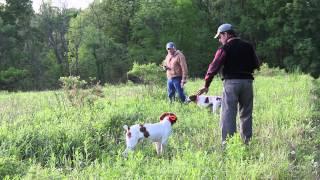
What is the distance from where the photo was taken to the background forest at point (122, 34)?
173ft

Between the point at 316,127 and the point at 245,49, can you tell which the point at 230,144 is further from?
the point at 316,127

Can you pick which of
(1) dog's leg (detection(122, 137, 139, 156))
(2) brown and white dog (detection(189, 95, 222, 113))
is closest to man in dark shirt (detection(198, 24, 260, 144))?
(1) dog's leg (detection(122, 137, 139, 156))

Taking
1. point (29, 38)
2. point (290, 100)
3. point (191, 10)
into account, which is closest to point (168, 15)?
point (191, 10)

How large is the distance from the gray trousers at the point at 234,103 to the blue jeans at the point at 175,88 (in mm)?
4825

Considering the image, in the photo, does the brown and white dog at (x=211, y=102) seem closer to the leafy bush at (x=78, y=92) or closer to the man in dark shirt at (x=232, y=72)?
the leafy bush at (x=78, y=92)

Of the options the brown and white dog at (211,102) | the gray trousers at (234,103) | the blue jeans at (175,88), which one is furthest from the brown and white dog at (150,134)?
the blue jeans at (175,88)

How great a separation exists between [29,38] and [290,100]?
1819 inches

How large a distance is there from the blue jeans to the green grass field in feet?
2.06

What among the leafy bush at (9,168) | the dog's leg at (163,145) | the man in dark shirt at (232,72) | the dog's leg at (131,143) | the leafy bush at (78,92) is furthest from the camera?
the leafy bush at (78,92)

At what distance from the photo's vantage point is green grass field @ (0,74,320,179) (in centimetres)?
635

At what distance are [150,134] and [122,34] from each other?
52958 millimetres

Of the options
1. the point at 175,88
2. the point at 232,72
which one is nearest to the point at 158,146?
the point at 232,72

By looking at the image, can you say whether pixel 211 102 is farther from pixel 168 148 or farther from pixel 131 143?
pixel 131 143

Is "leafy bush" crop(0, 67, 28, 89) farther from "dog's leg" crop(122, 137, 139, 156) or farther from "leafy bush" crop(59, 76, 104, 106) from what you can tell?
"dog's leg" crop(122, 137, 139, 156)
